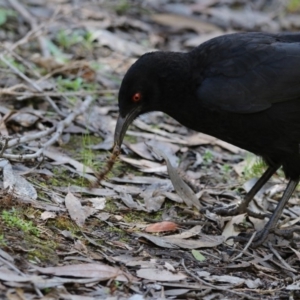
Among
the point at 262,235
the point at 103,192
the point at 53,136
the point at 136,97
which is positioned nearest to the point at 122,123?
the point at 136,97

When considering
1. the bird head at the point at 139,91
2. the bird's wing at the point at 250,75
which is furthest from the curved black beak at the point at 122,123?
the bird's wing at the point at 250,75

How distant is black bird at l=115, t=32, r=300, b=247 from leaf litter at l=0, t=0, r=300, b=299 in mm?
411

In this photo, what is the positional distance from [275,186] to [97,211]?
189 centimetres

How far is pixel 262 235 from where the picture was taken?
17.6 feet

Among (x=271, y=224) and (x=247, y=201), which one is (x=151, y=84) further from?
(x=271, y=224)

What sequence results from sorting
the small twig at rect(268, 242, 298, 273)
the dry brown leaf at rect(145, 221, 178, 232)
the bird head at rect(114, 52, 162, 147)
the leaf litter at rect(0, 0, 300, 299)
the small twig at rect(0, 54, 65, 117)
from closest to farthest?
the leaf litter at rect(0, 0, 300, 299), the small twig at rect(268, 242, 298, 273), the dry brown leaf at rect(145, 221, 178, 232), the bird head at rect(114, 52, 162, 147), the small twig at rect(0, 54, 65, 117)

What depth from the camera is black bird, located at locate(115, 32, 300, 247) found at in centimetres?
531

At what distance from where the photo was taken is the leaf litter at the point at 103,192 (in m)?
4.23

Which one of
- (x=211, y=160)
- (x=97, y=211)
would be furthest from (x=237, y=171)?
(x=97, y=211)

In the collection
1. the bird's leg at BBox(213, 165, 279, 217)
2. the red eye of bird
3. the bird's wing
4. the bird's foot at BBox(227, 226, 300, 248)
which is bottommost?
the bird's foot at BBox(227, 226, 300, 248)

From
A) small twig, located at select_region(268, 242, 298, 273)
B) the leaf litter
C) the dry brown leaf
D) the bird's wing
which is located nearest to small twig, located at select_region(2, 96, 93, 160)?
the leaf litter

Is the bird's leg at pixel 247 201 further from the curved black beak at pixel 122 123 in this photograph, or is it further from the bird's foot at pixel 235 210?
the curved black beak at pixel 122 123

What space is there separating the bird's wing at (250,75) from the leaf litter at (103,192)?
72 cm

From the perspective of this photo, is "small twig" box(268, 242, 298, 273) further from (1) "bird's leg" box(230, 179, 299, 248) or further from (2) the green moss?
(2) the green moss
